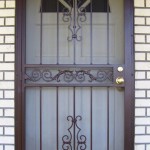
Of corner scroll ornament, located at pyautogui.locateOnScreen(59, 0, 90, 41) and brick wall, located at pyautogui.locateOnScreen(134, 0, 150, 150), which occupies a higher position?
corner scroll ornament, located at pyautogui.locateOnScreen(59, 0, 90, 41)

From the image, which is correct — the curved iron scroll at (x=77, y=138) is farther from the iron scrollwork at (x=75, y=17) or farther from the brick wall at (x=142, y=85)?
the iron scrollwork at (x=75, y=17)

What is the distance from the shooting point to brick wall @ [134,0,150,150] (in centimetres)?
312

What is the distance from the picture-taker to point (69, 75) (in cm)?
320

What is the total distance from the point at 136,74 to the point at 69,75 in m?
0.64

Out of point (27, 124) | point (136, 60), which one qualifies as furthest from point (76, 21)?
point (27, 124)

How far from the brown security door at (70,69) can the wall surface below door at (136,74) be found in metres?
0.12

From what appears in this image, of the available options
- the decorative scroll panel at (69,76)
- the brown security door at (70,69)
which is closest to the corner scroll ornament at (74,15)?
the brown security door at (70,69)

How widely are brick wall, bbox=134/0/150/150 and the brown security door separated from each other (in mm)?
159

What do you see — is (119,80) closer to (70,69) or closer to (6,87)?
(70,69)

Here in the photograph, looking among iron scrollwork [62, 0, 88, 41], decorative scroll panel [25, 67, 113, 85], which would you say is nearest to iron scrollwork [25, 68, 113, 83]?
decorative scroll panel [25, 67, 113, 85]

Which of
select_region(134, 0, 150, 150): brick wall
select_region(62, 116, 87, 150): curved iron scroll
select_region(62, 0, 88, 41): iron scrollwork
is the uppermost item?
select_region(62, 0, 88, 41): iron scrollwork

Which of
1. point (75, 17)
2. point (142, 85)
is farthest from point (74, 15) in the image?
point (142, 85)

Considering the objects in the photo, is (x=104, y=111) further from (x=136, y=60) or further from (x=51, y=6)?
(x=51, y=6)

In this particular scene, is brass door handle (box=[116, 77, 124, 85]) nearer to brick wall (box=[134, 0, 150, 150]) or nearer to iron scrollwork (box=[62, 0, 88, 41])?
brick wall (box=[134, 0, 150, 150])
